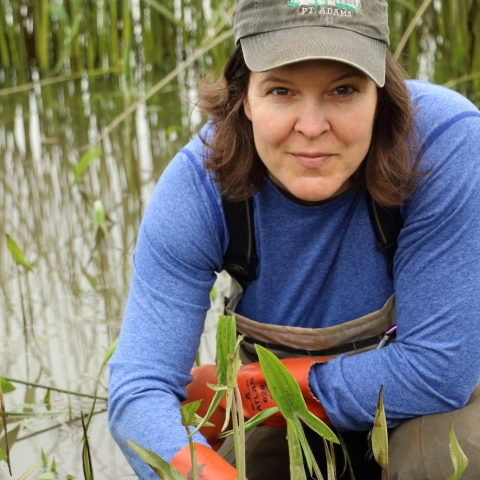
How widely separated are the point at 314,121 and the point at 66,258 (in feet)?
5.70

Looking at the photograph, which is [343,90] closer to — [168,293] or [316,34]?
[316,34]

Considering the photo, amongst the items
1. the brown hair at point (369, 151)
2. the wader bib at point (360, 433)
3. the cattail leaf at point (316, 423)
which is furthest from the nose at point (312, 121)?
the cattail leaf at point (316, 423)

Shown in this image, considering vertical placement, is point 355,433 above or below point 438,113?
below

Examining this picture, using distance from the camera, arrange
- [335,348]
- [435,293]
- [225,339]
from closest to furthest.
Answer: [225,339]
[435,293]
[335,348]

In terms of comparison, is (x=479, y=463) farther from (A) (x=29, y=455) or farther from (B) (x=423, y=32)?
(B) (x=423, y=32)

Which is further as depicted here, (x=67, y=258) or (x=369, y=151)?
(x=67, y=258)

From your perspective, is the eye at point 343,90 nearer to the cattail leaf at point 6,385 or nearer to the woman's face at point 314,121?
the woman's face at point 314,121

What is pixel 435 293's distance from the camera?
1.55 metres

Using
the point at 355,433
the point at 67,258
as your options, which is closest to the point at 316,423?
the point at 355,433

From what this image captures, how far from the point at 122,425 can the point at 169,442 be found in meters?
0.14

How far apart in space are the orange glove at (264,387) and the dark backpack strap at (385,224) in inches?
9.7

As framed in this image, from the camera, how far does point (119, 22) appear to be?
5.47 m

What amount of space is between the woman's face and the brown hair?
0.17 feet

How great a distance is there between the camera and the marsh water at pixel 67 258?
214 centimetres
